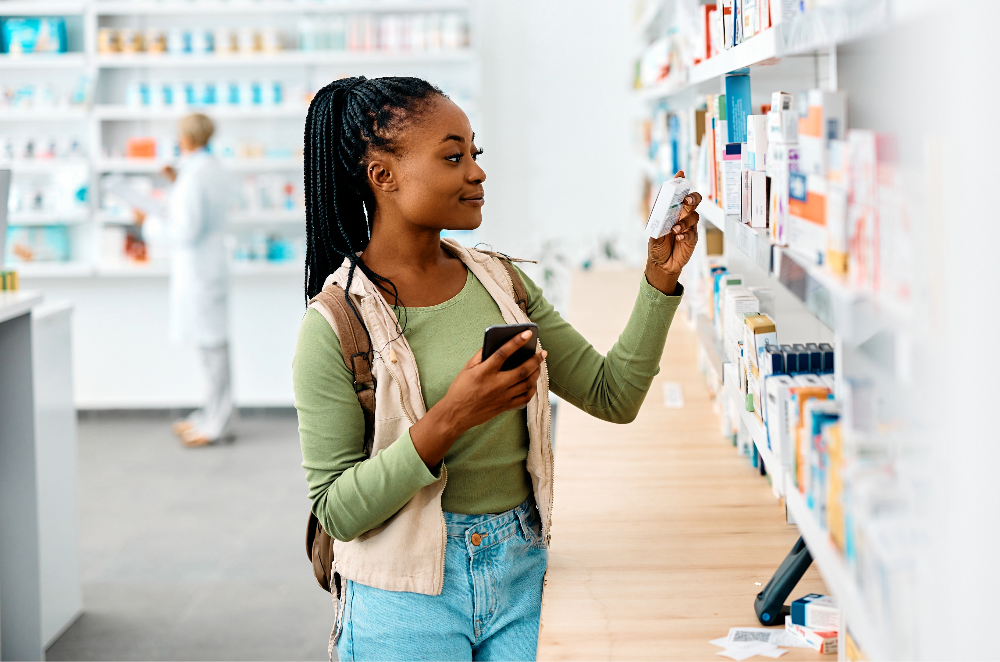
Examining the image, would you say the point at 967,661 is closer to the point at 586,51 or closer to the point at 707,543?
the point at 707,543

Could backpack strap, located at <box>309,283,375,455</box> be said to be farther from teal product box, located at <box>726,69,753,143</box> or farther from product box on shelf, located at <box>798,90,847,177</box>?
teal product box, located at <box>726,69,753,143</box>

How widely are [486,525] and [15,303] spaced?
2.06 metres

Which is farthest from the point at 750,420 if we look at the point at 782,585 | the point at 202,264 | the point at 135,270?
the point at 135,270

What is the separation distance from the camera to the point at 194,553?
403 cm

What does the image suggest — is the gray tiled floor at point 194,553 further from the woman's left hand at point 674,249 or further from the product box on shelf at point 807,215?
the product box on shelf at point 807,215

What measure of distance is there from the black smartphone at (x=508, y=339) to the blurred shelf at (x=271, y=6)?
4.80 m

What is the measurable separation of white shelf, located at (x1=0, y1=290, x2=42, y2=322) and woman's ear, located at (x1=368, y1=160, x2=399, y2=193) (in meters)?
1.82

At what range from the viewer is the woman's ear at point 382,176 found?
1553 mm

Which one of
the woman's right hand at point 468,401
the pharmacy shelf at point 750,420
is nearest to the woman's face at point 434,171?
the woman's right hand at point 468,401

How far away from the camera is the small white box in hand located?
157cm

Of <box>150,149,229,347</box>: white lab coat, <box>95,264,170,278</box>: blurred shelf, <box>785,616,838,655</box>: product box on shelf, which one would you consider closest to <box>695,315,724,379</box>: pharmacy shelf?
<box>785,616,838,655</box>: product box on shelf

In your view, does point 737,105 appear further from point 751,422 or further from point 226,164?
point 226,164

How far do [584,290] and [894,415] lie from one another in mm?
3957

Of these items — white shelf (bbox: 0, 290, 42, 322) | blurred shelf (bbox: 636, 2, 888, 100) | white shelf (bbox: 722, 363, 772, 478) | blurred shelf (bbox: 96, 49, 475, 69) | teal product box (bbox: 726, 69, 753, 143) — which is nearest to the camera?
blurred shelf (bbox: 636, 2, 888, 100)
